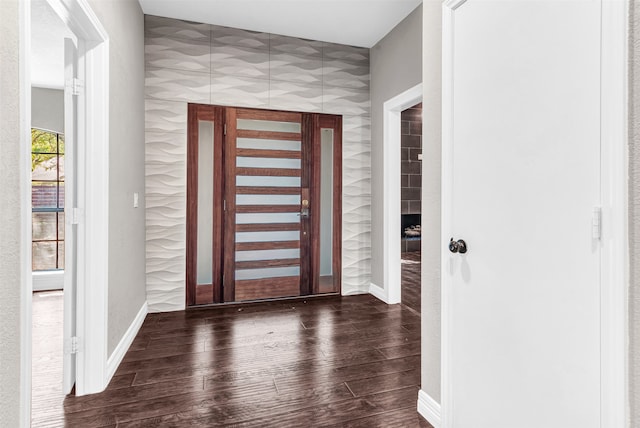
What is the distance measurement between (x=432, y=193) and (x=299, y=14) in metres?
2.57

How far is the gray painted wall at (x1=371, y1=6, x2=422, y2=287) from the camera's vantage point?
3350mm

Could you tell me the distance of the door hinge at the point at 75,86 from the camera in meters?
2.02

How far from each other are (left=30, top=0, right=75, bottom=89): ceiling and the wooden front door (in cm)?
150

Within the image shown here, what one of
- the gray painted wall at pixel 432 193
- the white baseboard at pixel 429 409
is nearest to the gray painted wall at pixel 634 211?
the gray painted wall at pixel 432 193

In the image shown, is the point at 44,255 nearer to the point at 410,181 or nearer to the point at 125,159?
the point at 125,159

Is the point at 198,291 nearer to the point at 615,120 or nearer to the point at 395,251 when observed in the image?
the point at 395,251

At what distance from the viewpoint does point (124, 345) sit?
254 cm

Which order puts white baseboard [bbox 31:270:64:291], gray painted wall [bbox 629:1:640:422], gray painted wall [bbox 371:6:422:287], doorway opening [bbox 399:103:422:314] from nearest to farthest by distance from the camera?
gray painted wall [bbox 629:1:640:422] → gray painted wall [bbox 371:6:422:287] → white baseboard [bbox 31:270:64:291] → doorway opening [bbox 399:103:422:314]

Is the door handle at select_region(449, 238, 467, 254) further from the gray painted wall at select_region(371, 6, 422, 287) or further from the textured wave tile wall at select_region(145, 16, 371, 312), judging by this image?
the textured wave tile wall at select_region(145, 16, 371, 312)

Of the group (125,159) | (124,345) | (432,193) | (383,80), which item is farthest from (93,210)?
(383,80)

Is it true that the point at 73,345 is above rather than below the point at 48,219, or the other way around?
below

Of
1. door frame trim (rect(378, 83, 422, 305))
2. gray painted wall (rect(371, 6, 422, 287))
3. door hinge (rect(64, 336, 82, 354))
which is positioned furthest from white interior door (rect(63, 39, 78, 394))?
door frame trim (rect(378, 83, 422, 305))

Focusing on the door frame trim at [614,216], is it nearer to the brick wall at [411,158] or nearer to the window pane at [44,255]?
the brick wall at [411,158]

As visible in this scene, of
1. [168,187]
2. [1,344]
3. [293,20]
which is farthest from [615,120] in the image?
[168,187]
